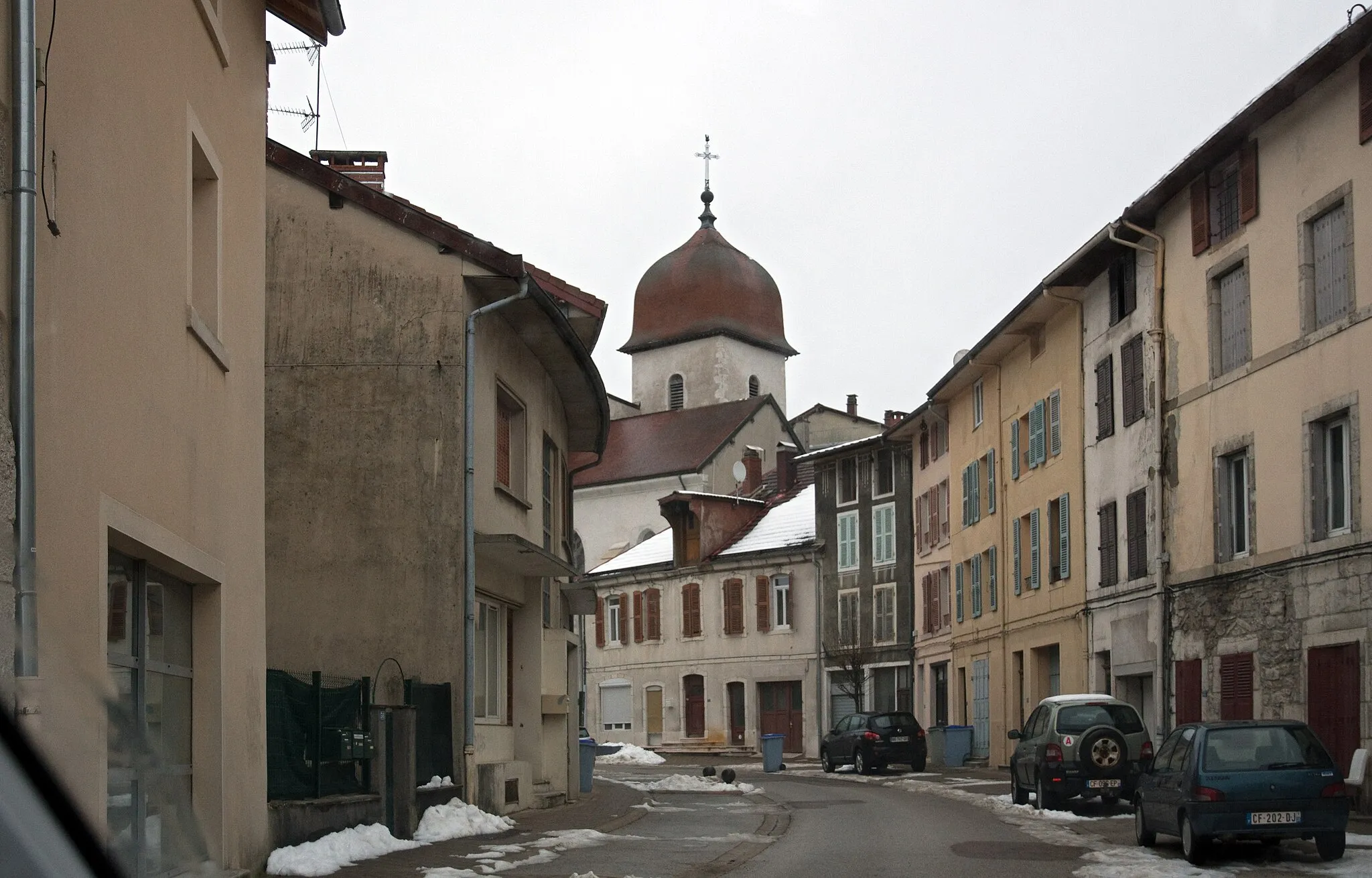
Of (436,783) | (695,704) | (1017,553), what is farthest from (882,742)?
(695,704)

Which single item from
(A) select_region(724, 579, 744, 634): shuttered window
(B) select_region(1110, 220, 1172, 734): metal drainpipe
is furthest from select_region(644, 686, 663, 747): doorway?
(B) select_region(1110, 220, 1172, 734): metal drainpipe

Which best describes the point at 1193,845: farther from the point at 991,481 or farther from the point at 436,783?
the point at 991,481

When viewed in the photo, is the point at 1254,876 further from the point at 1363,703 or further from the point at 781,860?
the point at 1363,703

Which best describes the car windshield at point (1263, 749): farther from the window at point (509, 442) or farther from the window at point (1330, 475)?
the window at point (509, 442)

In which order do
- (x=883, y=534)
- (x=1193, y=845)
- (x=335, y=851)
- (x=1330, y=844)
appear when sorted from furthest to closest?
(x=883, y=534) → (x=1330, y=844) → (x=1193, y=845) → (x=335, y=851)

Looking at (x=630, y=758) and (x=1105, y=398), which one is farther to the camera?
(x=630, y=758)

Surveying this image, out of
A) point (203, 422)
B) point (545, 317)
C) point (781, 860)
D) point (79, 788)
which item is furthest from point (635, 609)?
point (79, 788)

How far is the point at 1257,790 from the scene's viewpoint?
13531 millimetres

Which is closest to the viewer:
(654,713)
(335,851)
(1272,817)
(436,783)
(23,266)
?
(23,266)

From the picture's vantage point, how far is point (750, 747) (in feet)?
180

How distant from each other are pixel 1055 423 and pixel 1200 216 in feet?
28.7

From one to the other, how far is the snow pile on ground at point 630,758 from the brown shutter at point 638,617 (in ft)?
39.0

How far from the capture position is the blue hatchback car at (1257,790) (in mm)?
13477

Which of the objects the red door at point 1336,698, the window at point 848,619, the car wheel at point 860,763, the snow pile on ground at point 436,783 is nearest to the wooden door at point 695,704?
the window at point 848,619
